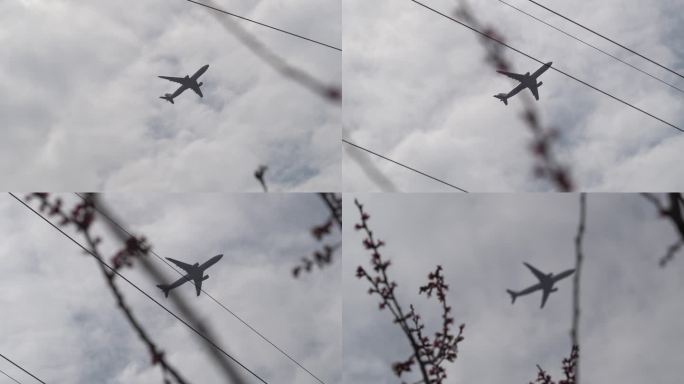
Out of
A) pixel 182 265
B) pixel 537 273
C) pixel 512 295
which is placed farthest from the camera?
pixel 182 265

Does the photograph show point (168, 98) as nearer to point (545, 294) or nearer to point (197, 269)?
point (197, 269)

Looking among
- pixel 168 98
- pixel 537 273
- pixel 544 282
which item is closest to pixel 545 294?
pixel 544 282

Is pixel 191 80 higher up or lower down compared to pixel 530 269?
higher up

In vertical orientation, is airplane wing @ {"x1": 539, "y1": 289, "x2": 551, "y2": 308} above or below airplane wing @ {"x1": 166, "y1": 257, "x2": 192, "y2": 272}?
below

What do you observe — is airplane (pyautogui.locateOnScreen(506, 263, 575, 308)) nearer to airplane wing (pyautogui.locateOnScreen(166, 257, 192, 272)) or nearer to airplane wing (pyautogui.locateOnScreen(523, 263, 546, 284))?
airplane wing (pyautogui.locateOnScreen(523, 263, 546, 284))

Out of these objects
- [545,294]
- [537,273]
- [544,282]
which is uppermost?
[537,273]

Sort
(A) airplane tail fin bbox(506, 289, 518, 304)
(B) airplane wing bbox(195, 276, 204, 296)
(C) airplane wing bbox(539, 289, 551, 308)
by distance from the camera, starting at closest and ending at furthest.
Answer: (C) airplane wing bbox(539, 289, 551, 308) → (B) airplane wing bbox(195, 276, 204, 296) → (A) airplane tail fin bbox(506, 289, 518, 304)

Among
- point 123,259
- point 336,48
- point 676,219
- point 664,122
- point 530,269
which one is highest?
point 336,48

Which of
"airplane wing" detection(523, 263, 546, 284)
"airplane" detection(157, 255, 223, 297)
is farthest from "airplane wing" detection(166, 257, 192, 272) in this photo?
"airplane wing" detection(523, 263, 546, 284)

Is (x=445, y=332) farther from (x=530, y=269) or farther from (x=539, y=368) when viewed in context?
(x=530, y=269)

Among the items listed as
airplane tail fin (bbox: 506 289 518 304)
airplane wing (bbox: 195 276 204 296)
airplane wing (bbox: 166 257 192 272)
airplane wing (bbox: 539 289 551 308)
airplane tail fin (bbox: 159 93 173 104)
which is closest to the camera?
airplane wing (bbox: 539 289 551 308)

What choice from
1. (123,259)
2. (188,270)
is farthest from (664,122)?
(123,259)
